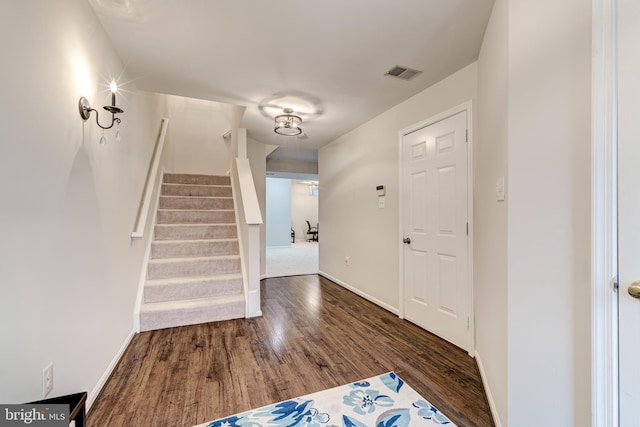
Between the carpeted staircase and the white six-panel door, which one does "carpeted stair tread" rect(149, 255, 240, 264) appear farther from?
the white six-panel door

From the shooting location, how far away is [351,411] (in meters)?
1.61

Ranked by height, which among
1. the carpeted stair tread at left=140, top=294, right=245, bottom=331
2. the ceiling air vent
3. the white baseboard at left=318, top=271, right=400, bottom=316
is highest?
the ceiling air vent

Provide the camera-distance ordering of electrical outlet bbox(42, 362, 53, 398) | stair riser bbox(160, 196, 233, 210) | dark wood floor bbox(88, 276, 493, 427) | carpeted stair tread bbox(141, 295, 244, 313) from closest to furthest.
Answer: electrical outlet bbox(42, 362, 53, 398) → dark wood floor bbox(88, 276, 493, 427) → carpeted stair tread bbox(141, 295, 244, 313) → stair riser bbox(160, 196, 233, 210)

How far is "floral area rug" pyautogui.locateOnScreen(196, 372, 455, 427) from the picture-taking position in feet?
4.98

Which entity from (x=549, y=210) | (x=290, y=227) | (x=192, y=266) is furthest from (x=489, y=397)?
(x=290, y=227)

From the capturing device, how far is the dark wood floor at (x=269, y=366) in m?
1.64

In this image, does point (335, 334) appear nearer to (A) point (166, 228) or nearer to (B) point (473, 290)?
(B) point (473, 290)

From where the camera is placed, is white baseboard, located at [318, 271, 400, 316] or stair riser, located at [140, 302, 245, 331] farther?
white baseboard, located at [318, 271, 400, 316]

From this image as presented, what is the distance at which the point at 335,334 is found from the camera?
2.66 m

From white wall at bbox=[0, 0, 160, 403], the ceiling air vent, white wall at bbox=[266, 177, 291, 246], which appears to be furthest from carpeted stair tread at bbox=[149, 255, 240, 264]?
white wall at bbox=[266, 177, 291, 246]

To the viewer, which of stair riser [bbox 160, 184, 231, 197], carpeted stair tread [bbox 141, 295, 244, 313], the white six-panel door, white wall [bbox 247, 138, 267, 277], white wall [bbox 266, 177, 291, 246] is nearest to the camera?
the white six-panel door

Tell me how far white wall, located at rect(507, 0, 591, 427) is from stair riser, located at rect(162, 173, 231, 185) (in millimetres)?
4578

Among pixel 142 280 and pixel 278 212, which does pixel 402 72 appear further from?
pixel 278 212
